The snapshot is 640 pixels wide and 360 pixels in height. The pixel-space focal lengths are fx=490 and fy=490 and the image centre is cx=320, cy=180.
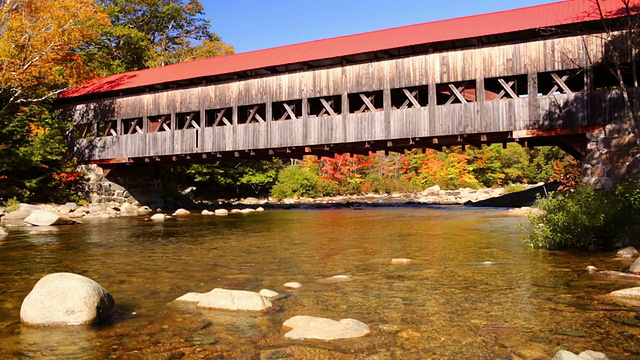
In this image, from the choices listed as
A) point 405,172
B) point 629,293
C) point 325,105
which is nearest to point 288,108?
point 325,105

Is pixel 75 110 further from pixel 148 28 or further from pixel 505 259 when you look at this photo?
pixel 505 259

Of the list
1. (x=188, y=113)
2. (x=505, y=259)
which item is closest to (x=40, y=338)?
(x=505, y=259)

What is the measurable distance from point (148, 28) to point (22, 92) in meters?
18.3

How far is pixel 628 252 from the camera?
24.4 ft

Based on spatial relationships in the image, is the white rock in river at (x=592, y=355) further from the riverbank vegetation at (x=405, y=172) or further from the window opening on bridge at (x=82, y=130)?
the riverbank vegetation at (x=405, y=172)

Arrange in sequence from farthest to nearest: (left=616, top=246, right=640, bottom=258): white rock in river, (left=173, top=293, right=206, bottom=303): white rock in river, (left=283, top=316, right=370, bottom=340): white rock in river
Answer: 1. (left=616, top=246, right=640, bottom=258): white rock in river
2. (left=173, top=293, right=206, bottom=303): white rock in river
3. (left=283, top=316, right=370, bottom=340): white rock in river

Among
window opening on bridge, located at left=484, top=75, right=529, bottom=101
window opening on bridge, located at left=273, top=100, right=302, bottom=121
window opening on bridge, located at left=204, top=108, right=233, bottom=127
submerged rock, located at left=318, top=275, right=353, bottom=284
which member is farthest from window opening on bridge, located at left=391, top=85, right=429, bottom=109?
submerged rock, located at left=318, top=275, right=353, bottom=284

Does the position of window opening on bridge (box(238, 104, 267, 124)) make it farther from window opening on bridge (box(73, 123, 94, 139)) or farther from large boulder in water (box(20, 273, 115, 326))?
large boulder in water (box(20, 273, 115, 326))

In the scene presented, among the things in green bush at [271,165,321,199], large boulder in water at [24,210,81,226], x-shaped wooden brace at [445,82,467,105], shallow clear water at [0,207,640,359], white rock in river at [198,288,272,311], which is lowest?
shallow clear water at [0,207,640,359]

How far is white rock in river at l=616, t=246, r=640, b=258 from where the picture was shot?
24.1 ft

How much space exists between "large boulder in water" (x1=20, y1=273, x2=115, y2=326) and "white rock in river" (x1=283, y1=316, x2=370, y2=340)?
5.95 ft

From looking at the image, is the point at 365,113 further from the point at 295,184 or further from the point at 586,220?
the point at 295,184

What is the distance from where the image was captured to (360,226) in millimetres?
14352

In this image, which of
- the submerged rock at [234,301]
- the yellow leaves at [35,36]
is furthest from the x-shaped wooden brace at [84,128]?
the submerged rock at [234,301]
